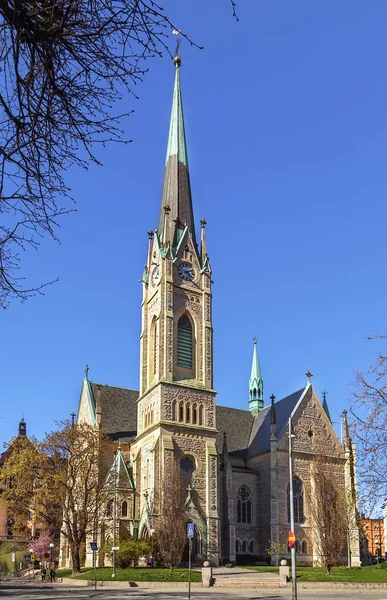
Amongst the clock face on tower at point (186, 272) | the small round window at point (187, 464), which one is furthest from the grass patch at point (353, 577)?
the clock face on tower at point (186, 272)

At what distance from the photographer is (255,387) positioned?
77938mm

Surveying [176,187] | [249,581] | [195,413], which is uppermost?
[176,187]

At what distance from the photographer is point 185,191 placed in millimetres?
62531

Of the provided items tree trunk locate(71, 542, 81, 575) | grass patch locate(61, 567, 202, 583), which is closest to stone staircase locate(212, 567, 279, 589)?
grass patch locate(61, 567, 202, 583)

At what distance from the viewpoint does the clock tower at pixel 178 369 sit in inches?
1993

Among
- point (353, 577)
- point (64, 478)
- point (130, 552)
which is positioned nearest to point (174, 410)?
point (64, 478)

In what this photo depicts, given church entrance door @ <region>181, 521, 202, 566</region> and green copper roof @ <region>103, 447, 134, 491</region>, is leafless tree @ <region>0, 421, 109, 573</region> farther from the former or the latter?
church entrance door @ <region>181, 521, 202, 566</region>

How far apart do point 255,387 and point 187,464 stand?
2701 centimetres

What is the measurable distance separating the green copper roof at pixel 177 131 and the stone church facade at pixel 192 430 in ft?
0.47

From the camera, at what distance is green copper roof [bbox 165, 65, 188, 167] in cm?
6425

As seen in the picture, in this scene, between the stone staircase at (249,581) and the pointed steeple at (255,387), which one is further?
the pointed steeple at (255,387)

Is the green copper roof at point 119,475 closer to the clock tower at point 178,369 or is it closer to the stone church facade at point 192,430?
the stone church facade at point 192,430

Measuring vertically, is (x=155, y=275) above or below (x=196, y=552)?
above

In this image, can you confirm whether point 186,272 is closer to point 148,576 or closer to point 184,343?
point 184,343
